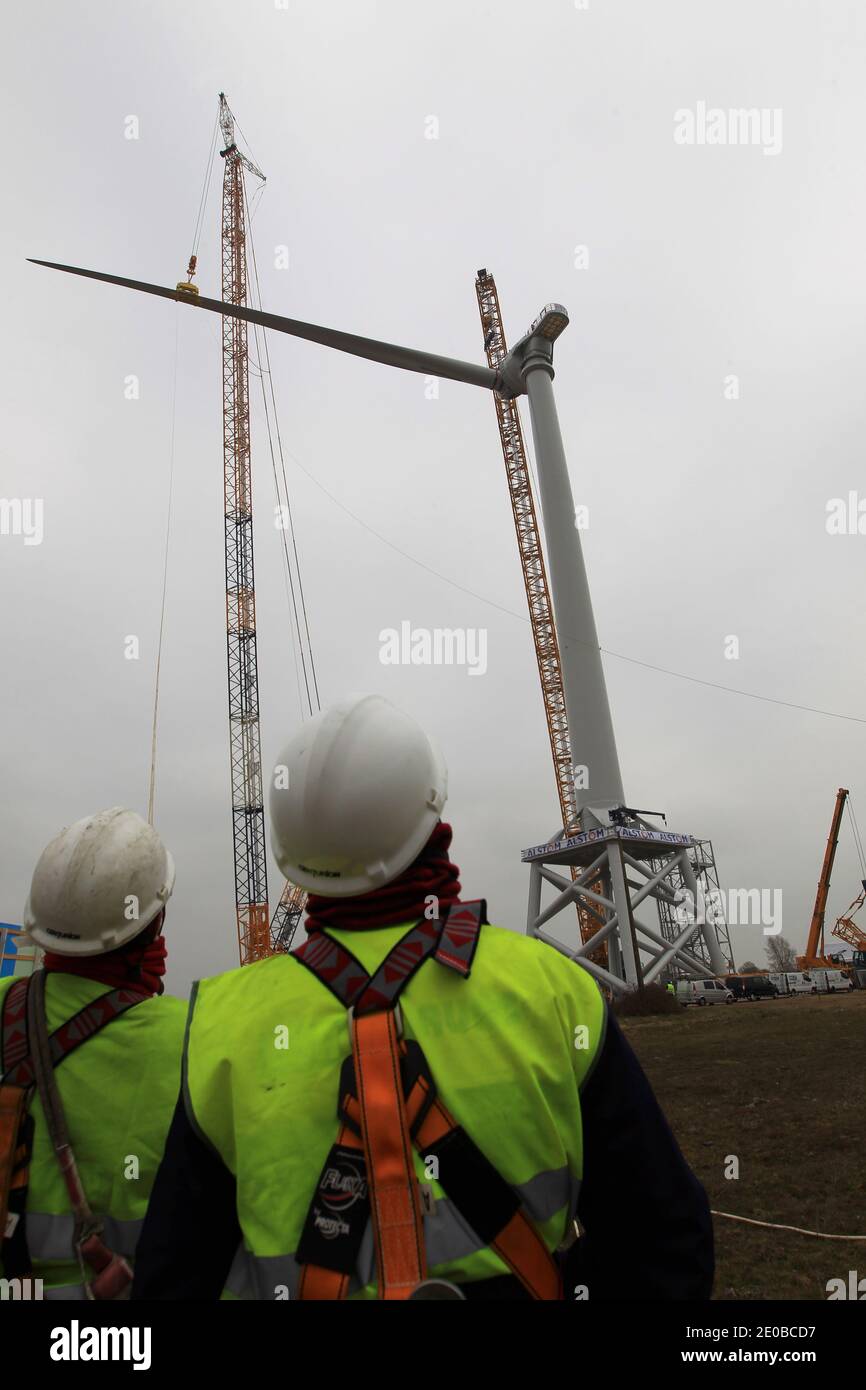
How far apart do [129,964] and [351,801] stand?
1.95 m

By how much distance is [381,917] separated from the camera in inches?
90.4

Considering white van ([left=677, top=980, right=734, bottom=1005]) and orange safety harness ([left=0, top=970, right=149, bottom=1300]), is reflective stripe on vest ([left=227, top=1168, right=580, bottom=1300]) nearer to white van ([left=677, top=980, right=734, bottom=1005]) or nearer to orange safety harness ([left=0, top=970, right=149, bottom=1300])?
orange safety harness ([left=0, top=970, right=149, bottom=1300])

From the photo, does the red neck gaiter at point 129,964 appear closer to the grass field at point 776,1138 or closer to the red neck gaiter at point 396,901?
the red neck gaiter at point 396,901

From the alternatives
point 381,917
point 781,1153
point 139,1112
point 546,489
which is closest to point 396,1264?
point 381,917

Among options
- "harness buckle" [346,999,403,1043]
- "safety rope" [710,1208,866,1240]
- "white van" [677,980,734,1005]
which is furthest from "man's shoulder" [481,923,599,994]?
"white van" [677,980,734,1005]

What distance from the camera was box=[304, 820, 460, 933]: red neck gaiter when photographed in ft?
7.54

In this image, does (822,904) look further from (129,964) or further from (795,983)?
(129,964)

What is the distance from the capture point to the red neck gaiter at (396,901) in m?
2.30

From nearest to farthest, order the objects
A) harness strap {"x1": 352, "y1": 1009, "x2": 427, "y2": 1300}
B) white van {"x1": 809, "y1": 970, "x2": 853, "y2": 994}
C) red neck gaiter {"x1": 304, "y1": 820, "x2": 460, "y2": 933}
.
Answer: harness strap {"x1": 352, "y1": 1009, "x2": 427, "y2": 1300}, red neck gaiter {"x1": 304, "y1": 820, "x2": 460, "y2": 933}, white van {"x1": 809, "y1": 970, "x2": 853, "y2": 994}

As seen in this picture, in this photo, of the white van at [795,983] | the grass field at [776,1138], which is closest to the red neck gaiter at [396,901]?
the grass field at [776,1138]

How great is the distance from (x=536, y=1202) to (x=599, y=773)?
113 feet

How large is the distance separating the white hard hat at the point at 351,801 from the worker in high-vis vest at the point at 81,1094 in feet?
4.27

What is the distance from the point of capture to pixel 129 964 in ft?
12.1

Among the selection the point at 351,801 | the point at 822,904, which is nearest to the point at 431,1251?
the point at 351,801
